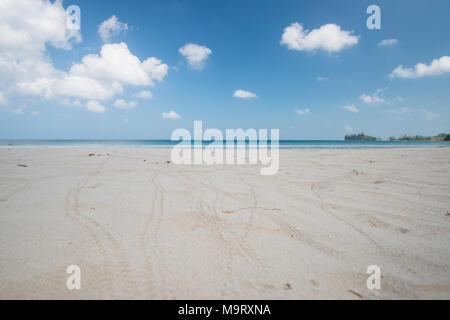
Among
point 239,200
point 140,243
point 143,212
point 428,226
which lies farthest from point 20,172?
point 428,226

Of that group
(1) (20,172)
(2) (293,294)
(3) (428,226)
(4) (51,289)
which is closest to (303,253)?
(2) (293,294)

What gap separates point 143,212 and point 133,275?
115cm

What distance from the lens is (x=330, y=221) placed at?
222 cm

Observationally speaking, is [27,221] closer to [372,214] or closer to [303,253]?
[303,253]

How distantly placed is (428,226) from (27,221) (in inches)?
170

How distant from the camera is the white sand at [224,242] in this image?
128 centimetres

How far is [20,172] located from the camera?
4641 millimetres

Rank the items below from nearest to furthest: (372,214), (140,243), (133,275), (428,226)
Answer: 1. (133,275)
2. (140,243)
3. (428,226)
4. (372,214)

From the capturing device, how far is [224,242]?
70.3 inches

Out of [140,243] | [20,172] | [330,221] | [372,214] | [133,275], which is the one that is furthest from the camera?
[20,172]

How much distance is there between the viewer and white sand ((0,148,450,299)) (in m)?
1.28
